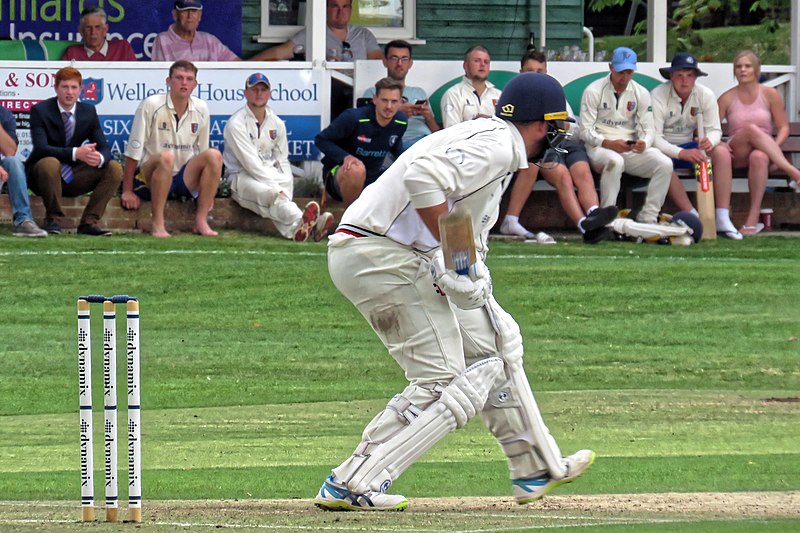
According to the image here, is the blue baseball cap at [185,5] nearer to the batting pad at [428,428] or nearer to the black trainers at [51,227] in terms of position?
the black trainers at [51,227]

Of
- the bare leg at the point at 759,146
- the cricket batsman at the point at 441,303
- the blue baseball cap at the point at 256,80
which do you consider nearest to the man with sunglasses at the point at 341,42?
the blue baseball cap at the point at 256,80

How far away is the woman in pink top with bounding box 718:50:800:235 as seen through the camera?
58.2 ft

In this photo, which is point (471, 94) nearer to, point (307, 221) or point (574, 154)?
point (574, 154)

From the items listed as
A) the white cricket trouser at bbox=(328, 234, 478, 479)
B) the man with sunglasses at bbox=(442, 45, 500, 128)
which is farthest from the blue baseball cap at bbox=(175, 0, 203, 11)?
the white cricket trouser at bbox=(328, 234, 478, 479)

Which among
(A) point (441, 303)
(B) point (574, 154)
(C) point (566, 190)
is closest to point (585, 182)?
(C) point (566, 190)

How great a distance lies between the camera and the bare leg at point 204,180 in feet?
53.4

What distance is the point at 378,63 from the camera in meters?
18.2

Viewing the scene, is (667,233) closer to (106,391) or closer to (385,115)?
(385,115)

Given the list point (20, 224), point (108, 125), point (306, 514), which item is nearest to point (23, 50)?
point (108, 125)

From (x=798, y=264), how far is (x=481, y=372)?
1015 centimetres

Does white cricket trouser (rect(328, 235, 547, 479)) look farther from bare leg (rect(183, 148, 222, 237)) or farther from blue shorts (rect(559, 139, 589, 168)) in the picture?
blue shorts (rect(559, 139, 589, 168))

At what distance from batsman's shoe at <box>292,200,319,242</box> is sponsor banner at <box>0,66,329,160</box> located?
1659mm

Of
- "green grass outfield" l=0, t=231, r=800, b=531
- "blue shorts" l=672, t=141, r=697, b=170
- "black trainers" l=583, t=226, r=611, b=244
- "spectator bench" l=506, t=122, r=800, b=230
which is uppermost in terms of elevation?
"blue shorts" l=672, t=141, r=697, b=170

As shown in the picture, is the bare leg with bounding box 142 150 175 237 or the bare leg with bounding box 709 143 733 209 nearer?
the bare leg with bounding box 142 150 175 237
